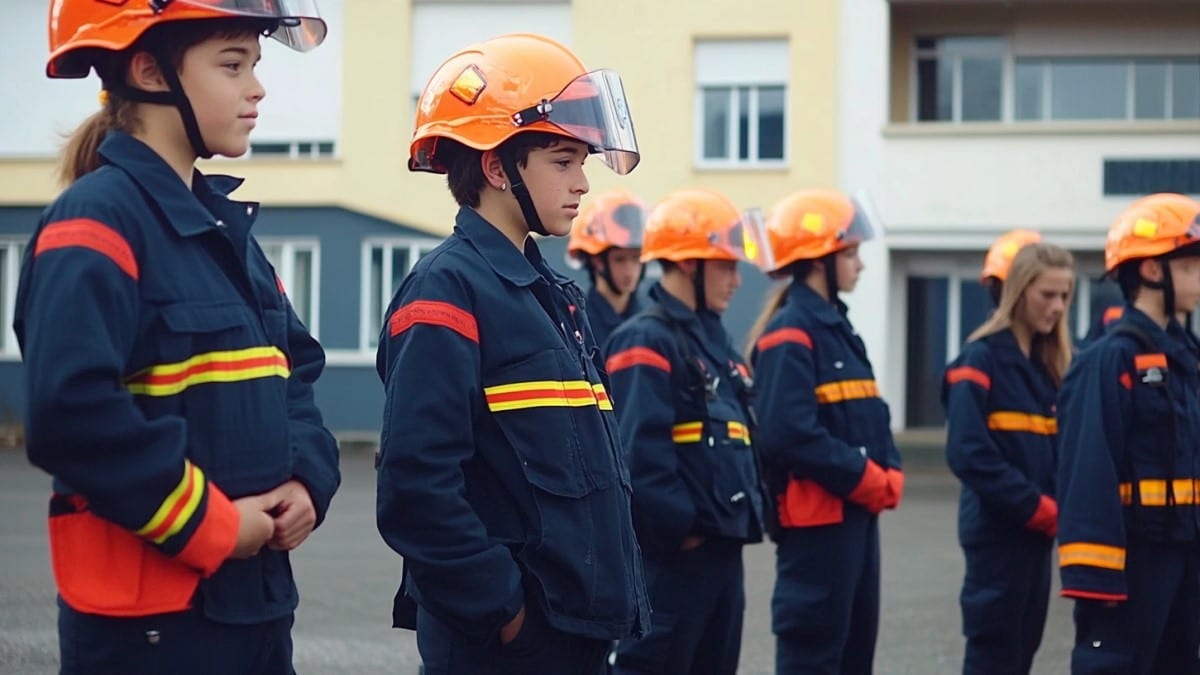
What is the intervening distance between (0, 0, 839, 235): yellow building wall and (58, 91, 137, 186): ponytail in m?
21.9

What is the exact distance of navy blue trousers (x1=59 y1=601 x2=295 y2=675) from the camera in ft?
9.99

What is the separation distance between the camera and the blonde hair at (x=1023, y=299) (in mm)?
7027

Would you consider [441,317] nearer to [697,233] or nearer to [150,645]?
[150,645]

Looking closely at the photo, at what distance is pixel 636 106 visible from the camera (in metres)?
26.5

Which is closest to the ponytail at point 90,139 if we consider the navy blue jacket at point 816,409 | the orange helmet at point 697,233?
the orange helmet at point 697,233

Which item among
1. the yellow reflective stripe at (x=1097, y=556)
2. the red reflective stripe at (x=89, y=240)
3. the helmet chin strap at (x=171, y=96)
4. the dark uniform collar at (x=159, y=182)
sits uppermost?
the helmet chin strap at (x=171, y=96)

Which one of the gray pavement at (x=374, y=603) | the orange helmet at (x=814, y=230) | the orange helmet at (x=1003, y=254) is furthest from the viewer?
the orange helmet at (x=1003, y=254)

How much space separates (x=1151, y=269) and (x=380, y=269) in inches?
886

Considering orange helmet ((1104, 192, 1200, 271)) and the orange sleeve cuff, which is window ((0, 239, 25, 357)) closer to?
orange helmet ((1104, 192, 1200, 271))

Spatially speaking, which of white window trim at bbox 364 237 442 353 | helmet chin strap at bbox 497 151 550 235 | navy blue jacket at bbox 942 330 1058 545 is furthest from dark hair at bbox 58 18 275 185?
white window trim at bbox 364 237 442 353

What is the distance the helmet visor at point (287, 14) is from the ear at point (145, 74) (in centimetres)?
15

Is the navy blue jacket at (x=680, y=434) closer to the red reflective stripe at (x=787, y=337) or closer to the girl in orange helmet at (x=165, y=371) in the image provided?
the red reflective stripe at (x=787, y=337)

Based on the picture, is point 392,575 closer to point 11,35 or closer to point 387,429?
point 387,429

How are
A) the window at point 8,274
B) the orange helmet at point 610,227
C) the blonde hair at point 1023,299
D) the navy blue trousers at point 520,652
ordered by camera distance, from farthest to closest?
1. the window at point 8,274
2. the orange helmet at point 610,227
3. the blonde hair at point 1023,299
4. the navy blue trousers at point 520,652
